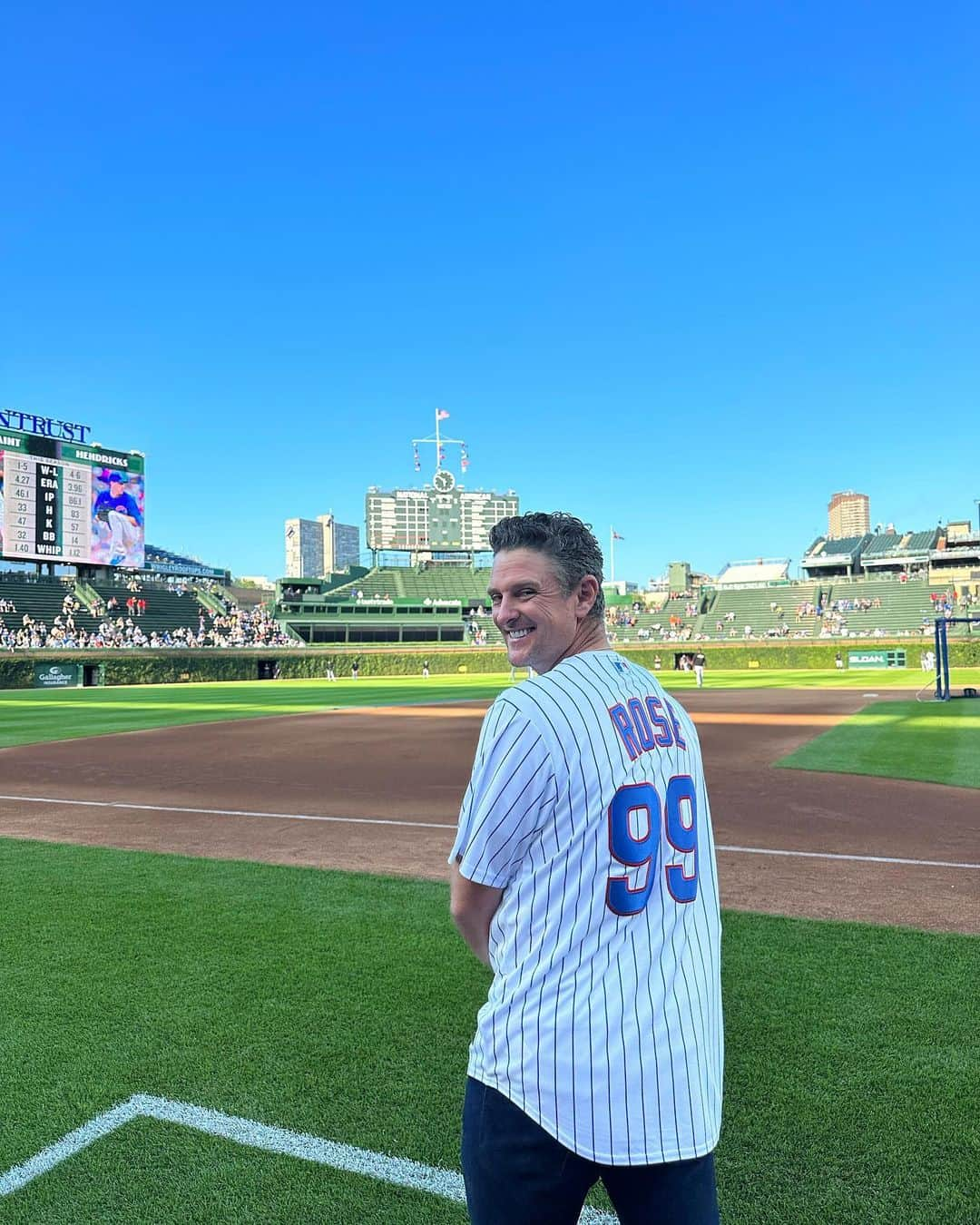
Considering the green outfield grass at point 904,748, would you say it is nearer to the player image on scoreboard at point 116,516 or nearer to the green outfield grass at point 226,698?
the green outfield grass at point 226,698

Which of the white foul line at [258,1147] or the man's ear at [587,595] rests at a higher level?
the man's ear at [587,595]

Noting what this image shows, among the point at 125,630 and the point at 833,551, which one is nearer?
the point at 125,630

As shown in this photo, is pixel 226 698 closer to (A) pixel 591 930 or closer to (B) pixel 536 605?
(B) pixel 536 605

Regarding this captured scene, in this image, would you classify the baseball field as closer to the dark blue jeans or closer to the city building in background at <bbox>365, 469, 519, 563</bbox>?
the dark blue jeans

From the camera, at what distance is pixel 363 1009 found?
445cm

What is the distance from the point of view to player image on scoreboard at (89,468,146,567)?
4838 centimetres

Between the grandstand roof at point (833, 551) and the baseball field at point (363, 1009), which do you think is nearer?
the baseball field at point (363, 1009)

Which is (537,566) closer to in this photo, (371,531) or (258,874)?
(258,874)

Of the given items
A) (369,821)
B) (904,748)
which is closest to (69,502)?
(369,821)

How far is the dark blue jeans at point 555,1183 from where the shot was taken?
1631 mm

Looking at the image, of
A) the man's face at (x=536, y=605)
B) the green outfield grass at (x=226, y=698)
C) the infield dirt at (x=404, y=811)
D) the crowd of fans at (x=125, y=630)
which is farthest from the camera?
the crowd of fans at (x=125, y=630)

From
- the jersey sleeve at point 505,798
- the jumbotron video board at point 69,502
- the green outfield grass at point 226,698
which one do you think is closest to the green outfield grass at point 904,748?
the jersey sleeve at point 505,798

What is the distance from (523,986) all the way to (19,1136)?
2.92 m

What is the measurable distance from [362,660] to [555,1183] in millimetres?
55611
